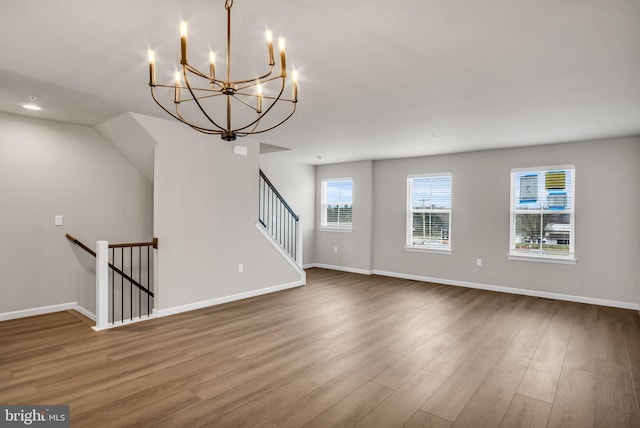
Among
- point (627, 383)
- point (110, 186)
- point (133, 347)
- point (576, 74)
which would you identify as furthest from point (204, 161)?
point (627, 383)

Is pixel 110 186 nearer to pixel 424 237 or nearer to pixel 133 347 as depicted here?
pixel 133 347

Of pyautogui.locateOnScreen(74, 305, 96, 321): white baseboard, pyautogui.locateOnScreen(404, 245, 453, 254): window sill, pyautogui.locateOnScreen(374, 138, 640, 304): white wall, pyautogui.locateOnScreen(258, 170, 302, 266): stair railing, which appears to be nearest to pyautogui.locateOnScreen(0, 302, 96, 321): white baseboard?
pyautogui.locateOnScreen(74, 305, 96, 321): white baseboard

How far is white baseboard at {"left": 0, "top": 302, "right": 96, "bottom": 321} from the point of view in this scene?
4.31 m

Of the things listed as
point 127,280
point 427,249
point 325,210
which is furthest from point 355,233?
point 127,280

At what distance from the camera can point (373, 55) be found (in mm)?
2611

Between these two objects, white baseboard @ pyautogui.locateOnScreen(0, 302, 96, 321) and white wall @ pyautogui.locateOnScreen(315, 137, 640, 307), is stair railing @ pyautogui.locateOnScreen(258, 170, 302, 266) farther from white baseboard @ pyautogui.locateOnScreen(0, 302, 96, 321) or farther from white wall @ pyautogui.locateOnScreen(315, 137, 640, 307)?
white baseboard @ pyautogui.locateOnScreen(0, 302, 96, 321)

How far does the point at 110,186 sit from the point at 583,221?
23.1 ft

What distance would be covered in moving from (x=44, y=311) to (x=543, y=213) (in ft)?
24.2

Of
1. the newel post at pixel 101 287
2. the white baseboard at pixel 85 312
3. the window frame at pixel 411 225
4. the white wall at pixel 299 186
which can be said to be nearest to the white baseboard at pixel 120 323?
the newel post at pixel 101 287

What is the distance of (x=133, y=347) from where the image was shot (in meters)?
3.45

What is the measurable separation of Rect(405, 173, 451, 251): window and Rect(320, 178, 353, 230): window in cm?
144

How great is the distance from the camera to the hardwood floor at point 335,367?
2361mm

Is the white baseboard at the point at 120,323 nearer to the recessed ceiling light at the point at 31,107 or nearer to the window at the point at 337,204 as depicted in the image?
the recessed ceiling light at the point at 31,107

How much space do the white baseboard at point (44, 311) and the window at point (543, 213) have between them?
6.51 meters
